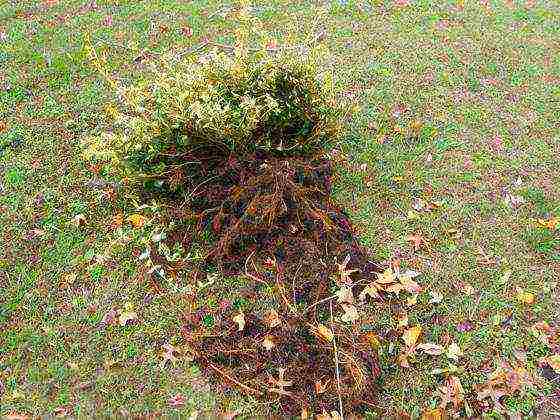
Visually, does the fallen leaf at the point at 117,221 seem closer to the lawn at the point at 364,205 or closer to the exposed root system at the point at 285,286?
the lawn at the point at 364,205

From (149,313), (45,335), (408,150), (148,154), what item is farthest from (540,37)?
(45,335)

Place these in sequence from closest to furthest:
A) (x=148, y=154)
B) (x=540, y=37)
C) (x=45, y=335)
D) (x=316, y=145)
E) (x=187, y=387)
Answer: (x=187, y=387) < (x=45, y=335) < (x=148, y=154) < (x=316, y=145) < (x=540, y=37)

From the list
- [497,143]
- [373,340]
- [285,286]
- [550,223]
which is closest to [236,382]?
[285,286]

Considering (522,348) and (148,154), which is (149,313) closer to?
(148,154)

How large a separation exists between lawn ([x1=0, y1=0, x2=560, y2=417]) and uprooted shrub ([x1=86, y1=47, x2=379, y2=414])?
182 millimetres

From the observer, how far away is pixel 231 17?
568 centimetres

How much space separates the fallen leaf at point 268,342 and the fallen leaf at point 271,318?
0.08 meters

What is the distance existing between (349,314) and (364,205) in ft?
2.99

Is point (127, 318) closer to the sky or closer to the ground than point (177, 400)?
closer to the sky

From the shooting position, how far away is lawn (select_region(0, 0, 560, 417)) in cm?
300

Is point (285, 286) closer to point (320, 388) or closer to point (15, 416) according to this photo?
point (320, 388)

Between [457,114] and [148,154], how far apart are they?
248 cm

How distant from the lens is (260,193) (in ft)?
11.3

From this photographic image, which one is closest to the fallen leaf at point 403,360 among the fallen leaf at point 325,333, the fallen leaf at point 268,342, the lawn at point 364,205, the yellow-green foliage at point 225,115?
the lawn at point 364,205
